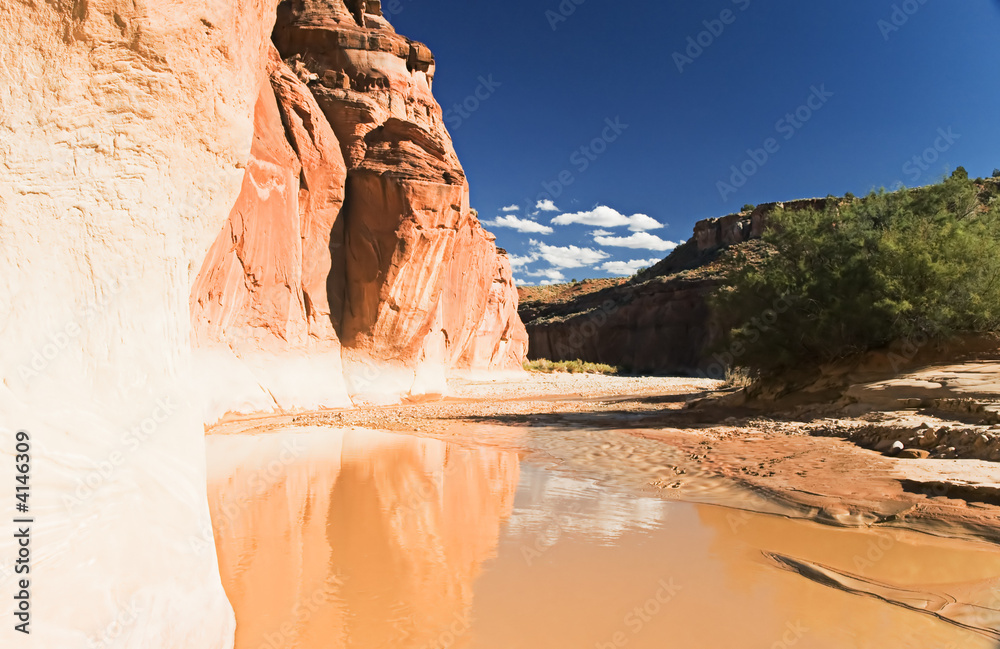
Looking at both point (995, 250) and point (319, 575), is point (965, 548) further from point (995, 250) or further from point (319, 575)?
point (995, 250)

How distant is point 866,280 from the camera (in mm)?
13398

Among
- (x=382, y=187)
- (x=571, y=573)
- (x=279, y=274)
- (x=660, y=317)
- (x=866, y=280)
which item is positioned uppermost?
(x=382, y=187)

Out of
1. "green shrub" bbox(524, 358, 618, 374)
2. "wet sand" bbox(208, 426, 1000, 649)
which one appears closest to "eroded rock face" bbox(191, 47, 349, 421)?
"wet sand" bbox(208, 426, 1000, 649)

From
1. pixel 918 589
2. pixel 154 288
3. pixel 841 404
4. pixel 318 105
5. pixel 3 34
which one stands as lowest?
pixel 918 589

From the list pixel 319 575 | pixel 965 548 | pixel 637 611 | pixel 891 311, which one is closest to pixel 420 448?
pixel 319 575

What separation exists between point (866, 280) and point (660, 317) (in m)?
43.7

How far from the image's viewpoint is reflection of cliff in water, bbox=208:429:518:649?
11.5 feet

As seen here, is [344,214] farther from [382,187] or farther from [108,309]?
Answer: [108,309]

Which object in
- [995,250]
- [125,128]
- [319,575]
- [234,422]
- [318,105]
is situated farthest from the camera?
[318,105]

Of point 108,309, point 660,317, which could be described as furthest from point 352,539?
point 660,317

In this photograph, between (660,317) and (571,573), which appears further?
(660,317)

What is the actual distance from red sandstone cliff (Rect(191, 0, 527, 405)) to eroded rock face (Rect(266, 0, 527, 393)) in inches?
1.7

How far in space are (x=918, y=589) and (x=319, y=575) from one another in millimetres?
4149

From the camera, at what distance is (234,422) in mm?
12812
